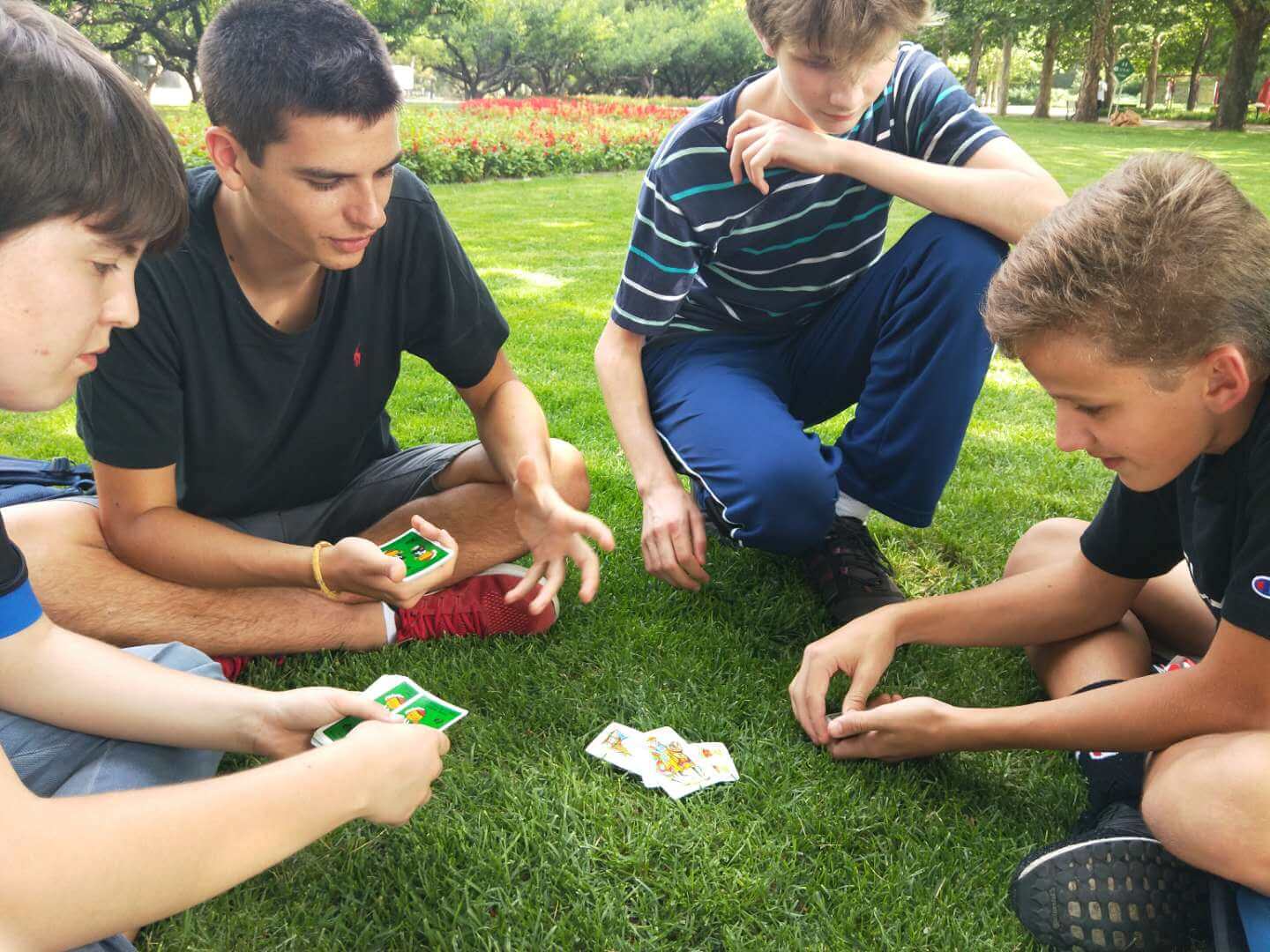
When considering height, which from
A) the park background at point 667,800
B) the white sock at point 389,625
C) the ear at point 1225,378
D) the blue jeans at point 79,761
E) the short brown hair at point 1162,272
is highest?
the short brown hair at point 1162,272

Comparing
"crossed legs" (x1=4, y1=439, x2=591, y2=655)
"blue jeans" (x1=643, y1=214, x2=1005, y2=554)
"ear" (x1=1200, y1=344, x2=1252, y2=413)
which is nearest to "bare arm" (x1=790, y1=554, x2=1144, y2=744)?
"blue jeans" (x1=643, y1=214, x2=1005, y2=554)

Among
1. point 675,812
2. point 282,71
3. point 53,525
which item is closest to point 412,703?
point 675,812

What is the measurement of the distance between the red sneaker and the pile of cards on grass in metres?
0.53

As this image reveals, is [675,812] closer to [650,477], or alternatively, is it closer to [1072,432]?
[650,477]

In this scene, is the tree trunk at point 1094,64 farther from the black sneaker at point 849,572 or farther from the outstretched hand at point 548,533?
the outstretched hand at point 548,533

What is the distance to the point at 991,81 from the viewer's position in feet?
216

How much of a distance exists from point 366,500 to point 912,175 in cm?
182

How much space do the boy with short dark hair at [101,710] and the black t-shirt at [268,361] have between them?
0.68 metres

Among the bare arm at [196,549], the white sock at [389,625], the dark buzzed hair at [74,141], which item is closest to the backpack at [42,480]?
the bare arm at [196,549]

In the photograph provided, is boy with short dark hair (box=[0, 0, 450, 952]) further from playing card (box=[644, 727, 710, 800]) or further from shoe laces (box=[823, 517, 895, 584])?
shoe laces (box=[823, 517, 895, 584])

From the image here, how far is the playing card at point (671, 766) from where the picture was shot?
2.31 meters

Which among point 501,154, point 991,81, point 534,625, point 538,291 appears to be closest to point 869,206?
point 534,625

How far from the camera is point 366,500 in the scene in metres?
3.17

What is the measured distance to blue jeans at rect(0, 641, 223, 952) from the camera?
1924mm
